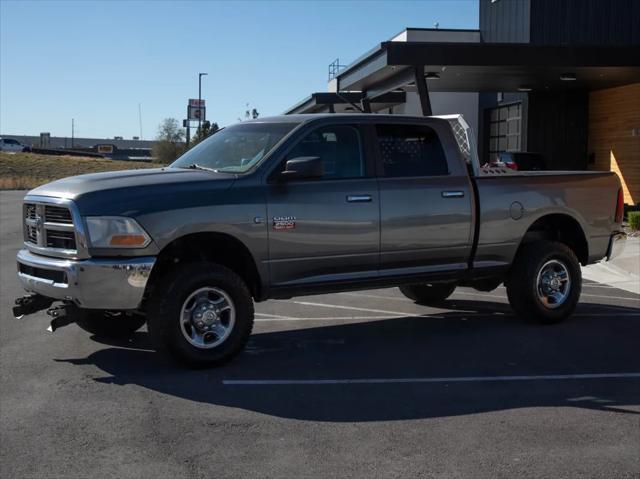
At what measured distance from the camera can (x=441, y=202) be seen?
780 cm

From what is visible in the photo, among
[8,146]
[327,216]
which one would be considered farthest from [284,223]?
[8,146]

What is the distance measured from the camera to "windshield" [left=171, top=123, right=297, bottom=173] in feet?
23.7

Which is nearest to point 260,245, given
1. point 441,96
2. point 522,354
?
point 522,354

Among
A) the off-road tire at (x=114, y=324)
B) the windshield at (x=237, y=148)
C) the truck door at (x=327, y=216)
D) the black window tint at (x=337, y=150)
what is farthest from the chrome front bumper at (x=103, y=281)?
the black window tint at (x=337, y=150)

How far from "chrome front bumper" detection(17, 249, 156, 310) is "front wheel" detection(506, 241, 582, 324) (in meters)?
4.16

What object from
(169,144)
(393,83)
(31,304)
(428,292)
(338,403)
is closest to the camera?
(338,403)

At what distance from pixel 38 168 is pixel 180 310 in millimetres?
62659

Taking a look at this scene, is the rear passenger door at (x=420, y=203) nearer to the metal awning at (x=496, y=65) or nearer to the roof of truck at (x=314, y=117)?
the roof of truck at (x=314, y=117)

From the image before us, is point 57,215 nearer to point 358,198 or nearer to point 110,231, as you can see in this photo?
point 110,231

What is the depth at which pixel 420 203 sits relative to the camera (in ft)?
25.2

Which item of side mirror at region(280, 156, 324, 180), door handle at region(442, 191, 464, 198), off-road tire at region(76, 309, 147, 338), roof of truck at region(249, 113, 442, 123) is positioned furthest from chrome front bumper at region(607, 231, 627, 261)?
off-road tire at region(76, 309, 147, 338)

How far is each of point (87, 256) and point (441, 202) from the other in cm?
348

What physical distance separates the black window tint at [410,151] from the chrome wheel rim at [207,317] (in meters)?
2.08

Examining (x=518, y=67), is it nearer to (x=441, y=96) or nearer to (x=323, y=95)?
(x=323, y=95)
